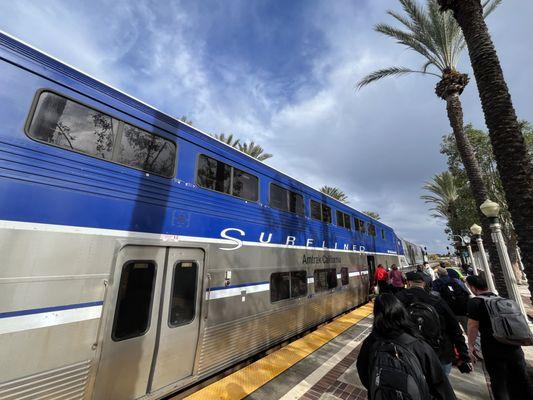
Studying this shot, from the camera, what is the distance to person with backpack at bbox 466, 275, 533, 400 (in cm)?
322

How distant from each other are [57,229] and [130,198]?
38.1 inches

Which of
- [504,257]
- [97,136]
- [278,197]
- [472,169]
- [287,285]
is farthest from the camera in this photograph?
[472,169]

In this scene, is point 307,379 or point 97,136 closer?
point 97,136

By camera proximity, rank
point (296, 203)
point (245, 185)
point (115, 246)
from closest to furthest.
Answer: point (115, 246) < point (245, 185) < point (296, 203)

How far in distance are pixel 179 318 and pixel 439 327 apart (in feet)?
11.9

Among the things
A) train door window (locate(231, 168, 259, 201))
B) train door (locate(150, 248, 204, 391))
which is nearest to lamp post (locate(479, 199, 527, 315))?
train door window (locate(231, 168, 259, 201))

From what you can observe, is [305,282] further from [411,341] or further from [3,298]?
[3,298]

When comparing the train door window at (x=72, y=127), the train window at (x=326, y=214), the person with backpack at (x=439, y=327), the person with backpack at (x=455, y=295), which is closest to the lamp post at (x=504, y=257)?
the person with backpack at (x=455, y=295)

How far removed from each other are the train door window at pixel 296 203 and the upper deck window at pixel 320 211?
2.22 feet

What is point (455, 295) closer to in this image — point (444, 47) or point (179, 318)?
point (179, 318)

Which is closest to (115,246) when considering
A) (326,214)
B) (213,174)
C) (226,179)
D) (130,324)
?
(130,324)

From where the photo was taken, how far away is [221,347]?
4898 mm

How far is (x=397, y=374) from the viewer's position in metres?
2.12

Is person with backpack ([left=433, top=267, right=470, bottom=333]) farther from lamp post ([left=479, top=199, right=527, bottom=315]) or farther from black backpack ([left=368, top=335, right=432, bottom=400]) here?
black backpack ([left=368, top=335, right=432, bottom=400])
